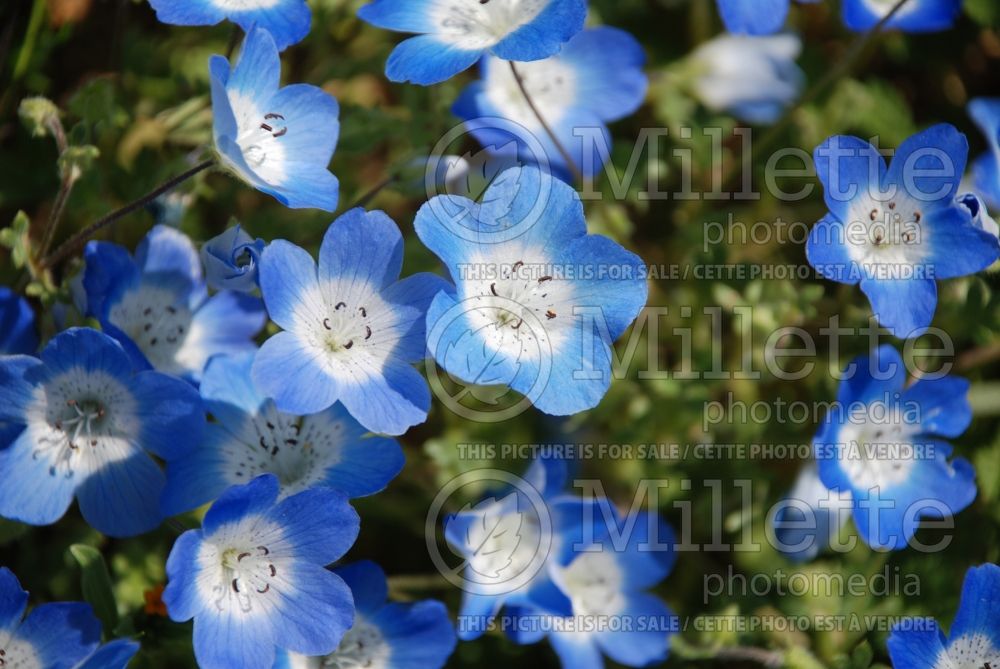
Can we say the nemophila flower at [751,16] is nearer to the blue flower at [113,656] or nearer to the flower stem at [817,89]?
the flower stem at [817,89]

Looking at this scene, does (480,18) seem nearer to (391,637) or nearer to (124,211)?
(124,211)

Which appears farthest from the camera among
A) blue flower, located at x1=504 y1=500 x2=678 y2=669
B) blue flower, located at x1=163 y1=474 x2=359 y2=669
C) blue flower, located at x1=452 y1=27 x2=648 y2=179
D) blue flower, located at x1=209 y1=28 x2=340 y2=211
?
blue flower, located at x1=452 y1=27 x2=648 y2=179

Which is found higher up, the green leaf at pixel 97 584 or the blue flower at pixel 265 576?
the blue flower at pixel 265 576

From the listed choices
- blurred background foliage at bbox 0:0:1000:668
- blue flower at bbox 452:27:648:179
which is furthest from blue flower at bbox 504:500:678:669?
blue flower at bbox 452:27:648:179

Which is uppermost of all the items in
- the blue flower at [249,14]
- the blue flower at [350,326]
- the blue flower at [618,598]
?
the blue flower at [249,14]

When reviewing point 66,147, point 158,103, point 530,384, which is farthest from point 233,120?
point 158,103

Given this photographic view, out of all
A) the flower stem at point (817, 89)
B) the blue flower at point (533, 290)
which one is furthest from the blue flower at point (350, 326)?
the flower stem at point (817, 89)

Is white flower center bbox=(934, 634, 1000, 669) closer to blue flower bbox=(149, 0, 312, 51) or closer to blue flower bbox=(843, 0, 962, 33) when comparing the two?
blue flower bbox=(843, 0, 962, 33)
